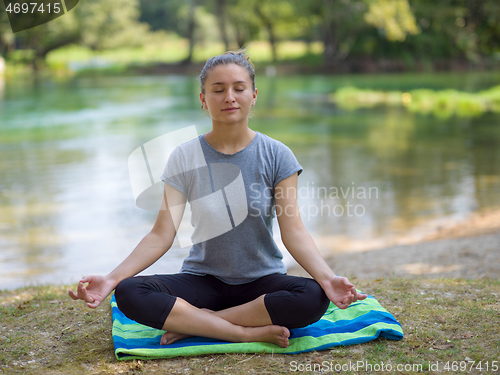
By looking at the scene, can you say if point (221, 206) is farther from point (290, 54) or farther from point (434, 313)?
point (290, 54)

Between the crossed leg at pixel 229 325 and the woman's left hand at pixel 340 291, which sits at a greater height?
the woman's left hand at pixel 340 291

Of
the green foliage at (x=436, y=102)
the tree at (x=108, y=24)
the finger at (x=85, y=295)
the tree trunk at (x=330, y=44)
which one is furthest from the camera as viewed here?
the tree at (x=108, y=24)

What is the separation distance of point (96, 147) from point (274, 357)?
9.48 m

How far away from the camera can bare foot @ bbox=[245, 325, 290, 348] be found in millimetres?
2354

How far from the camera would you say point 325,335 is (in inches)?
97.8

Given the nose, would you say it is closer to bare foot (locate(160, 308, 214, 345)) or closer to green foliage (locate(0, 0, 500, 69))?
bare foot (locate(160, 308, 214, 345))

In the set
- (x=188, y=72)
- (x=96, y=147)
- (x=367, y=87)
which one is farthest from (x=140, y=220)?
(x=188, y=72)

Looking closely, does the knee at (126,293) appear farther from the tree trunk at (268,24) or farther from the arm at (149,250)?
the tree trunk at (268,24)

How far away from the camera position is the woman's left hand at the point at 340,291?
2.23m

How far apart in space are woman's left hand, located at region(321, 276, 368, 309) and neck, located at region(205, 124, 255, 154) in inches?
31.3

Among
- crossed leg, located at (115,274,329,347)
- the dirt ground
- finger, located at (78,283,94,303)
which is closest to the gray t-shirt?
crossed leg, located at (115,274,329,347)

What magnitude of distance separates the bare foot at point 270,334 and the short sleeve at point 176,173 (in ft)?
2.46

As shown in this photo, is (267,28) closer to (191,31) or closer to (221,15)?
(221,15)

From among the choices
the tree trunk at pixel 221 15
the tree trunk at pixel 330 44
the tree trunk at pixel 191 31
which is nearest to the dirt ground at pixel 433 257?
the tree trunk at pixel 330 44
